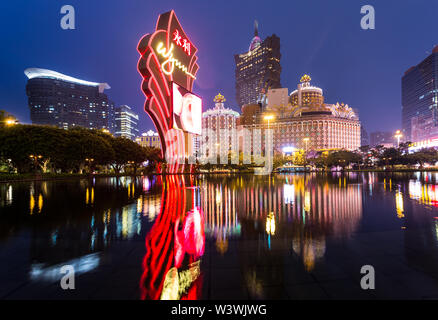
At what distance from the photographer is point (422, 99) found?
569ft

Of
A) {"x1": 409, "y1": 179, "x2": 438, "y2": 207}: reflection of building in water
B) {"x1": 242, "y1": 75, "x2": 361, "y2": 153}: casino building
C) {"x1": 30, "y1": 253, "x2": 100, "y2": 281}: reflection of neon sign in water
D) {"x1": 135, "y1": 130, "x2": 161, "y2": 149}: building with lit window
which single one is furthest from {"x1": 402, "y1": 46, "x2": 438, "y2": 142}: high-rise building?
{"x1": 135, "y1": 130, "x2": 161, "y2": 149}: building with lit window

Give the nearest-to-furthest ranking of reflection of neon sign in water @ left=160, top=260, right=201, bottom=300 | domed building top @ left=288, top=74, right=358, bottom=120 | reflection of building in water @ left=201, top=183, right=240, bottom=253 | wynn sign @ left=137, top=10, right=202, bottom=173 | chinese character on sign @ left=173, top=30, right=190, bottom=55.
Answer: reflection of neon sign in water @ left=160, top=260, right=201, bottom=300 → reflection of building in water @ left=201, top=183, right=240, bottom=253 → wynn sign @ left=137, top=10, right=202, bottom=173 → chinese character on sign @ left=173, top=30, right=190, bottom=55 → domed building top @ left=288, top=74, right=358, bottom=120

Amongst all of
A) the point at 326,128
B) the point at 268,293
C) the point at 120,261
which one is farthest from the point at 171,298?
the point at 326,128

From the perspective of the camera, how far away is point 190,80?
4716 centimetres

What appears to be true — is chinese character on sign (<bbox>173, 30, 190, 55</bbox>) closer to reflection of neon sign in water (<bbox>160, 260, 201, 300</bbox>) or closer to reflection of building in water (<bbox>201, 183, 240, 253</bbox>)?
reflection of building in water (<bbox>201, 183, 240, 253</bbox>)

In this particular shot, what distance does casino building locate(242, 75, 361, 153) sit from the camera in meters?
144

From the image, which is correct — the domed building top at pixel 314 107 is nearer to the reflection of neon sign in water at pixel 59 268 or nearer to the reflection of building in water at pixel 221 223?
the reflection of building in water at pixel 221 223

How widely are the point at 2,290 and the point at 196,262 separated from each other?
320 cm

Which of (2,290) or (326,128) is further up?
(326,128)

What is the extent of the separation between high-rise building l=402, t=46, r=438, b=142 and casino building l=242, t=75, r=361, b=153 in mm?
53116

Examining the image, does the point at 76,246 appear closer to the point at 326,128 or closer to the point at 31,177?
the point at 31,177

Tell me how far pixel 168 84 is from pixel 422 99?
723 feet

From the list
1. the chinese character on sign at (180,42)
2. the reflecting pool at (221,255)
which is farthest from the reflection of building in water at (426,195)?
the chinese character on sign at (180,42)

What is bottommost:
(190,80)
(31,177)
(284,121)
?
(31,177)
